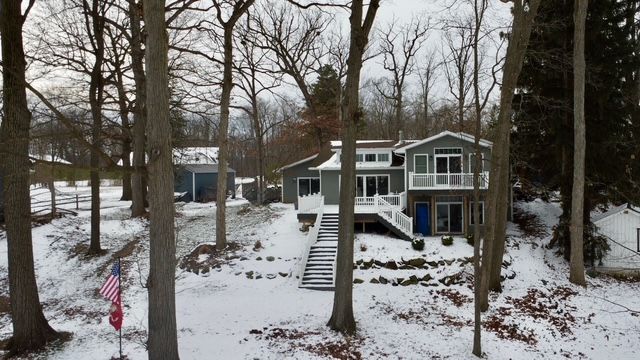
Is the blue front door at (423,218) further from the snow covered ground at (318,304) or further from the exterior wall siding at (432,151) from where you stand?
the snow covered ground at (318,304)

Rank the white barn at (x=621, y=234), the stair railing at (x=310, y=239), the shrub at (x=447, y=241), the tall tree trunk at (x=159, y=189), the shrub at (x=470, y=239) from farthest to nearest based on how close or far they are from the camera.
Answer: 1. the shrub at (x=470, y=239)
2. the shrub at (x=447, y=241)
3. the white barn at (x=621, y=234)
4. the stair railing at (x=310, y=239)
5. the tall tree trunk at (x=159, y=189)

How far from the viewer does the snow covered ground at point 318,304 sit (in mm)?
9922

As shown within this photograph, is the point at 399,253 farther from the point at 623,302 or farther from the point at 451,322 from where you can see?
the point at 623,302

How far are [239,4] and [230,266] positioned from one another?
926cm

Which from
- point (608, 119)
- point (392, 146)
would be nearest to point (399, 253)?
point (392, 146)

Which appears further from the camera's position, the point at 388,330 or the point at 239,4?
the point at 239,4

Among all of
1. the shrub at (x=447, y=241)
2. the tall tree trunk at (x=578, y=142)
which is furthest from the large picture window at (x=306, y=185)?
the tall tree trunk at (x=578, y=142)

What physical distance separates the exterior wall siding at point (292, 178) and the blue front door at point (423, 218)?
9.41 m

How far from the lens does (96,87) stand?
1636 centimetres

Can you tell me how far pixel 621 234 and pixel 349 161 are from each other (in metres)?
13.7

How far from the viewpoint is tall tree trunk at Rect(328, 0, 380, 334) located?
33.3 ft

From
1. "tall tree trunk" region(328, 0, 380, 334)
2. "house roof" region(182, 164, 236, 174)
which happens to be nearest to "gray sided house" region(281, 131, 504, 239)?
"tall tree trunk" region(328, 0, 380, 334)

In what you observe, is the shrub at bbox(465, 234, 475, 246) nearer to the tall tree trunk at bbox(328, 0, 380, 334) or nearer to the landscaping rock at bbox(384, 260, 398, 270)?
the landscaping rock at bbox(384, 260, 398, 270)

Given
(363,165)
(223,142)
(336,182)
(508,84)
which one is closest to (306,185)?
(336,182)
